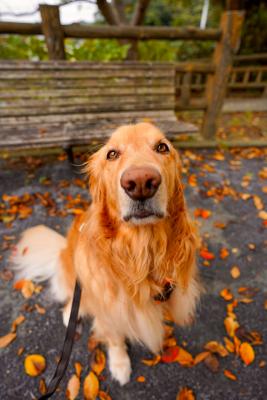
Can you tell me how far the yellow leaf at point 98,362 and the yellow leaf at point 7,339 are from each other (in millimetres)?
649

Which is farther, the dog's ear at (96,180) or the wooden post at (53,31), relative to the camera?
the wooden post at (53,31)

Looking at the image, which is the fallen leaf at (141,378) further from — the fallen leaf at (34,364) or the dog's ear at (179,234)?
the dog's ear at (179,234)

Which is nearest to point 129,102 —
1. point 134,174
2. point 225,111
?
point 134,174

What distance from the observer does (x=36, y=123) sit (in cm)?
343

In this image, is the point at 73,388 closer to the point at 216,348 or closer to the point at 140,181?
the point at 216,348

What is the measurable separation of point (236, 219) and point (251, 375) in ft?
5.28

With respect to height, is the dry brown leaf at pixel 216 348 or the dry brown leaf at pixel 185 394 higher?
the dry brown leaf at pixel 216 348

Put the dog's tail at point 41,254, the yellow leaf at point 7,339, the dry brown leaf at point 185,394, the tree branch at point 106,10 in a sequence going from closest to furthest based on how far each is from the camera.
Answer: the dry brown leaf at point 185,394, the yellow leaf at point 7,339, the dog's tail at point 41,254, the tree branch at point 106,10

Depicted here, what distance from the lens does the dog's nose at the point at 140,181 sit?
3.43 feet

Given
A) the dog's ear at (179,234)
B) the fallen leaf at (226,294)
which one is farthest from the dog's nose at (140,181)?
the fallen leaf at (226,294)

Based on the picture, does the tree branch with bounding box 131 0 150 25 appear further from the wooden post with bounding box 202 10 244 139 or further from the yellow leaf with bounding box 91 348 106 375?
the yellow leaf with bounding box 91 348 106 375

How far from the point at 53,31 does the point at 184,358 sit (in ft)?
12.3

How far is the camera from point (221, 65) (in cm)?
377

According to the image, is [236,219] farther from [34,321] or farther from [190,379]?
[34,321]
